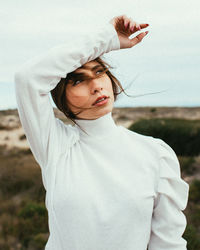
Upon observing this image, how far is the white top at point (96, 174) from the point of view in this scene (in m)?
1.68

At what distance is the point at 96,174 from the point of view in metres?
1.74

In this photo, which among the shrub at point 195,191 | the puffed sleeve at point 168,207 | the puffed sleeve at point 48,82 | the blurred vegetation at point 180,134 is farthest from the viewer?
the blurred vegetation at point 180,134

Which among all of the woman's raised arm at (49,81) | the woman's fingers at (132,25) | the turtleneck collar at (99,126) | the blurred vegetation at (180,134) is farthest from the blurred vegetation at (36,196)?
the woman's fingers at (132,25)

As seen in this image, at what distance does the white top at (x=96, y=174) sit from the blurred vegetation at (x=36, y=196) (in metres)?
2.54

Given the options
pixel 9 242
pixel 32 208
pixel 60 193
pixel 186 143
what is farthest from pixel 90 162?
pixel 186 143

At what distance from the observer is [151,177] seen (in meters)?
1.77

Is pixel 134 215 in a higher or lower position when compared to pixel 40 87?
lower

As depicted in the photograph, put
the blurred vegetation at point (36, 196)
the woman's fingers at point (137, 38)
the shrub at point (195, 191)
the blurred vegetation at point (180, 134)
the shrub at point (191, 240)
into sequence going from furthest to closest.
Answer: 1. the blurred vegetation at point (180, 134)
2. the shrub at point (195, 191)
3. the blurred vegetation at point (36, 196)
4. the shrub at point (191, 240)
5. the woman's fingers at point (137, 38)

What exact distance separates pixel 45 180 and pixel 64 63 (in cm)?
64

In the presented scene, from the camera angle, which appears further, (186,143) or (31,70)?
(186,143)

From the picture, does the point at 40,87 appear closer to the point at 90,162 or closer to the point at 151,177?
the point at 90,162

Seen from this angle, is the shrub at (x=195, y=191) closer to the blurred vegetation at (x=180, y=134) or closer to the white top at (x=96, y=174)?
the blurred vegetation at (x=180, y=134)

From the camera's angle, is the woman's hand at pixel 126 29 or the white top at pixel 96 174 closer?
the white top at pixel 96 174

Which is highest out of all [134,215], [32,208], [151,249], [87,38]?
[87,38]
